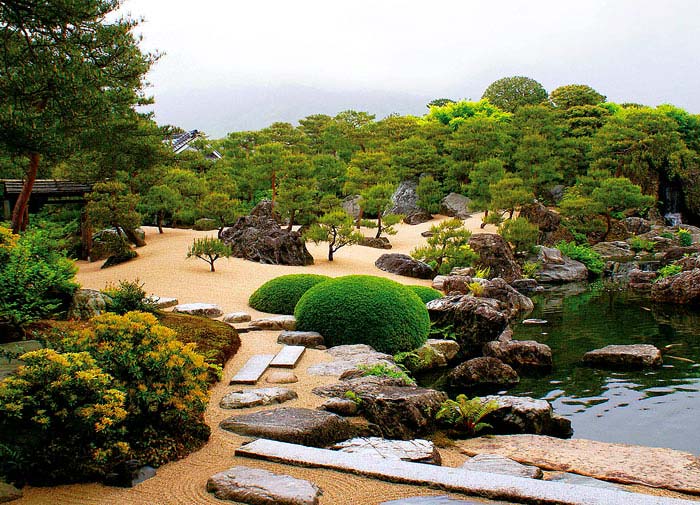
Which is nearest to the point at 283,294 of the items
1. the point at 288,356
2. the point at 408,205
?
the point at 288,356

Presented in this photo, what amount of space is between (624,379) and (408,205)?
Answer: 25.9 m

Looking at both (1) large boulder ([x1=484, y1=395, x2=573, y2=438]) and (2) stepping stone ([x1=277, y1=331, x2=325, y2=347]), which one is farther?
(2) stepping stone ([x1=277, y1=331, x2=325, y2=347])

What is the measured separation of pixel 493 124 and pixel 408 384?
28891 millimetres

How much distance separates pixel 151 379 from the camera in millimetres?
4715

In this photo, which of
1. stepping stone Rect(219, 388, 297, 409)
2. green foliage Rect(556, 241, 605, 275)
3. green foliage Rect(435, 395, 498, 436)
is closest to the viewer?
stepping stone Rect(219, 388, 297, 409)

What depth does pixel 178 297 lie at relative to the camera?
1304 centimetres

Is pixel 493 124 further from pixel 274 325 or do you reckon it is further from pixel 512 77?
pixel 274 325

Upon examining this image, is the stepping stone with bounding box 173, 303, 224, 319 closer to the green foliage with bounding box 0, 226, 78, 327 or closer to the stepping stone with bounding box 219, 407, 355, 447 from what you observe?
the green foliage with bounding box 0, 226, 78, 327

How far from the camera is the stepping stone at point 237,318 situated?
10656 millimetres

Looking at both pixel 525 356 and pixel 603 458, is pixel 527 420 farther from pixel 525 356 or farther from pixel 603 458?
pixel 525 356

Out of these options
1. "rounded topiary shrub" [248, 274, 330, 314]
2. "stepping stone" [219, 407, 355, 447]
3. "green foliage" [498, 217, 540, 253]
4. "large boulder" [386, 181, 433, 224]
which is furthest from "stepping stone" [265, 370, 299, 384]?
"large boulder" [386, 181, 433, 224]

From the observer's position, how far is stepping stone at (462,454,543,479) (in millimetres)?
4855

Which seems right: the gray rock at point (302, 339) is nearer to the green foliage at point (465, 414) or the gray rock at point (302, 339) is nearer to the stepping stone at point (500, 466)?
the green foliage at point (465, 414)

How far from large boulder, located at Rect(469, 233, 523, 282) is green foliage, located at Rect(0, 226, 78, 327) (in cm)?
1326
